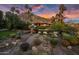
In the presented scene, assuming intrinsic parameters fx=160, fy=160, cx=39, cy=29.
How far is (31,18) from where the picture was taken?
1.89 m

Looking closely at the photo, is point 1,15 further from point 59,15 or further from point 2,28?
point 59,15

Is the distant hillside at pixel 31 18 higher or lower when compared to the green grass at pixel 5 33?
higher

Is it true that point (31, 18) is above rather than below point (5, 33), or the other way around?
above

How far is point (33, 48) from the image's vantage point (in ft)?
6.09

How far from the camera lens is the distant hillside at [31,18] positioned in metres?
1.89

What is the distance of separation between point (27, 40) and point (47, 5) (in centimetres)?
48

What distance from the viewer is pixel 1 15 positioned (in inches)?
73.9

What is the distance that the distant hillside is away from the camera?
6.19ft

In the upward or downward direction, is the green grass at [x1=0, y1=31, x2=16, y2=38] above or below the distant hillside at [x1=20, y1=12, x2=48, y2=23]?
below
